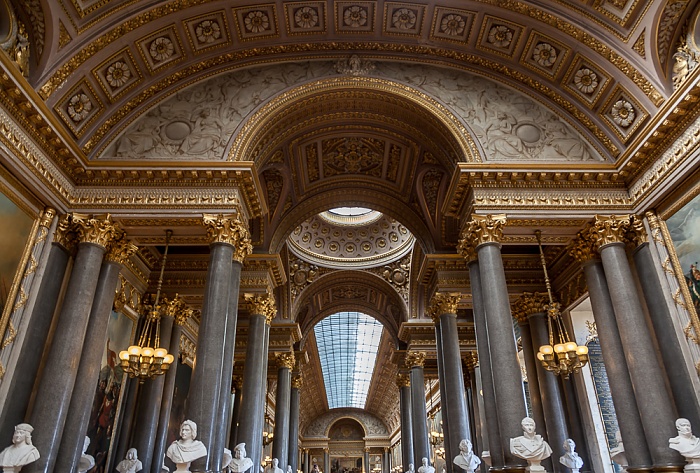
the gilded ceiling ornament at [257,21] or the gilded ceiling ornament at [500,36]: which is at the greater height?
the gilded ceiling ornament at [257,21]

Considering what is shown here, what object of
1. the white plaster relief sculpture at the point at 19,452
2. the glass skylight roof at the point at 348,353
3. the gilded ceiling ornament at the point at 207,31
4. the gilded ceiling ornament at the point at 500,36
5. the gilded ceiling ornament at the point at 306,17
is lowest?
the white plaster relief sculpture at the point at 19,452

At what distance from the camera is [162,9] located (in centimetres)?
1007

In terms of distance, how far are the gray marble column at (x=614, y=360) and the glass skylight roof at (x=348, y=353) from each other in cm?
2325

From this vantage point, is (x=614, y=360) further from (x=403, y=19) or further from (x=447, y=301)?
(x=403, y=19)

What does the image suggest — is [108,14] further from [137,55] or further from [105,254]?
[105,254]

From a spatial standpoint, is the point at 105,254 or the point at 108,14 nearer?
the point at 108,14

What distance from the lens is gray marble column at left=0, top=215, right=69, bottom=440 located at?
8.09 meters

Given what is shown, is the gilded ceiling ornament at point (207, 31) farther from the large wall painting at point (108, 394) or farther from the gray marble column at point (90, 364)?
the large wall painting at point (108, 394)

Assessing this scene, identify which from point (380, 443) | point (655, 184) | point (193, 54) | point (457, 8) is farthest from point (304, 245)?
point (380, 443)

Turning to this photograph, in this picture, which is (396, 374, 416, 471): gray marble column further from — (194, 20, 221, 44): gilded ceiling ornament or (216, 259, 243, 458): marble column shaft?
(194, 20, 221, 44): gilded ceiling ornament

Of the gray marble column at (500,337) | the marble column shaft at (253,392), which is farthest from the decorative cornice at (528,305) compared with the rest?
the marble column shaft at (253,392)

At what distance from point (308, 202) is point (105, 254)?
21.9 ft

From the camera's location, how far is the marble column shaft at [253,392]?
501 inches

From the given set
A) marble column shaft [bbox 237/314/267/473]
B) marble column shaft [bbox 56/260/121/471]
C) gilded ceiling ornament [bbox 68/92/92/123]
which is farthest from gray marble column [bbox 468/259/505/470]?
gilded ceiling ornament [bbox 68/92/92/123]
